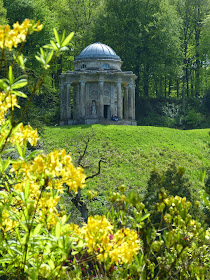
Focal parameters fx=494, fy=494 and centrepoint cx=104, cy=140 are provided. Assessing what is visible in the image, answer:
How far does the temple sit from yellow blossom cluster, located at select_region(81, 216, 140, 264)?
1418 inches

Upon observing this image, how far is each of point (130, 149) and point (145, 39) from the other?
68.2 ft

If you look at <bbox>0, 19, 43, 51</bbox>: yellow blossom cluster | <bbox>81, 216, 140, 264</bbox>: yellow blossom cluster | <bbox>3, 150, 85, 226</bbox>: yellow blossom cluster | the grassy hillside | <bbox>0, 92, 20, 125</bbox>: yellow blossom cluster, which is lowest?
the grassy hillside

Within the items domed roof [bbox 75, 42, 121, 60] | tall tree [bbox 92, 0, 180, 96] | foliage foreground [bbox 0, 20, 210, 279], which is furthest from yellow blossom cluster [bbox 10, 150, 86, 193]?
tall tree [bbox 92, 0, 180, 96]

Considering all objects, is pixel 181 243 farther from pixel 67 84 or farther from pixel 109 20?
pixel 109 20

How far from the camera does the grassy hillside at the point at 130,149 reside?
28859 mm

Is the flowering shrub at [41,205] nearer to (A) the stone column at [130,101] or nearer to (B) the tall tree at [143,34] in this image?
(A) the stone column at [130,101]

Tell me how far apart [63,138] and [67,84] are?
9.55 metres

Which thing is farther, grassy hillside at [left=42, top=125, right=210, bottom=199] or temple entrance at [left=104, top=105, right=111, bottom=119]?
temple entrance at [left=104, top=105, right=111, bottom=119]

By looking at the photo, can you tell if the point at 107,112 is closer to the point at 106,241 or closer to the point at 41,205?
the point at 41,205

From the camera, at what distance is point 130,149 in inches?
1313

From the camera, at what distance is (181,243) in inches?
191

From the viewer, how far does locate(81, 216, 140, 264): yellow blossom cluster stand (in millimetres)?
4750

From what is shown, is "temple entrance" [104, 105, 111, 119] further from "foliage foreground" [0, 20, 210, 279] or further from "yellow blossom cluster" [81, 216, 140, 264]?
"yellow blossom cluster" [81, 216, 140, 264]

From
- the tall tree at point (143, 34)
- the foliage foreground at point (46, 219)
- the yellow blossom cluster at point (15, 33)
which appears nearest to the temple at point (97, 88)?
the tall tree at point (143, 34)
